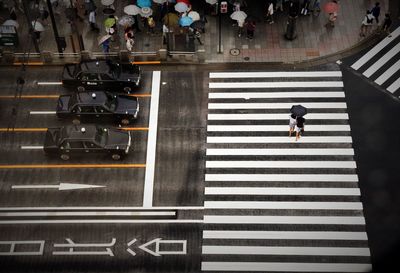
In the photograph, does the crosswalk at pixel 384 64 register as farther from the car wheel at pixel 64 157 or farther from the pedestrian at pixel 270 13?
the car wheel at pixel 64 157

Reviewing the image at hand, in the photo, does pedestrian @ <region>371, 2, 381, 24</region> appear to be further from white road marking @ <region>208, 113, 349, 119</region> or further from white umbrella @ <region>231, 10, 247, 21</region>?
white umbrella @ <region>231, 10, 247, 21</region>

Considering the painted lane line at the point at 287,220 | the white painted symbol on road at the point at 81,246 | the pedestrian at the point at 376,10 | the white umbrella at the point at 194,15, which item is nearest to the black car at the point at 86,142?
the white painted symbol on road at the point at 81,246

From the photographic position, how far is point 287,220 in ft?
91.5

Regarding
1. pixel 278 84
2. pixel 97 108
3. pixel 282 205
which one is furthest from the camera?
pixel 278 84

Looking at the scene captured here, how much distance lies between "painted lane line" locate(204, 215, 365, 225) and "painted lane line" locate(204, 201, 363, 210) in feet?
1.75

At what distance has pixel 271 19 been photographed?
3772 centimetres

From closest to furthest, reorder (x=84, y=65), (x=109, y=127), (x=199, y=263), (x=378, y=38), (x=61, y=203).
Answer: (x=199, y=263)
(x=61, y=203)
(x=109, y=127)
(x=84, y=65)
(x=378, y=38)

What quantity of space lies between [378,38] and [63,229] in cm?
2264

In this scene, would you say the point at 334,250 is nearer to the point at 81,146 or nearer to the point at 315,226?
the point at 315,226

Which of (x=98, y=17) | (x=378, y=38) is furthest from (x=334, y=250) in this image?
(x=98, y=17)

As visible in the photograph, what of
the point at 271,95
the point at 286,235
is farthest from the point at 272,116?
the point at 286,235

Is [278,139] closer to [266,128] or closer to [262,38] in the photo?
[266,128]

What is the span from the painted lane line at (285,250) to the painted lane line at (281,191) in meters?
3.08

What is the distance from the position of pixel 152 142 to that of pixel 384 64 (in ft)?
49.4
